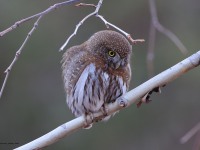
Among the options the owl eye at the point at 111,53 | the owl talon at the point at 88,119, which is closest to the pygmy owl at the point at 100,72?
the owl eye at the point at 111,53

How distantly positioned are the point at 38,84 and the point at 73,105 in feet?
16.2

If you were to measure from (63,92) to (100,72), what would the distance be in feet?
15.3

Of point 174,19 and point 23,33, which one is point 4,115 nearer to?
point 23,33

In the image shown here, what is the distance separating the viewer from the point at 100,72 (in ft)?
13.8

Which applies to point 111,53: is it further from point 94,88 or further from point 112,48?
point 94,88

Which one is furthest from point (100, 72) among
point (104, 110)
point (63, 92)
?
point (63, 92)

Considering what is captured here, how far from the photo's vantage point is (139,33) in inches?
362

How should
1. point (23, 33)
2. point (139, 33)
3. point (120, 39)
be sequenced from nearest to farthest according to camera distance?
point (120, 39)
point (23, 33)
point (139, 33)

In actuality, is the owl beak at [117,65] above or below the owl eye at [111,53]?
below

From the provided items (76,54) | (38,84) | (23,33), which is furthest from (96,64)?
(38,84)

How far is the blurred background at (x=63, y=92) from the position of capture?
8.78 m

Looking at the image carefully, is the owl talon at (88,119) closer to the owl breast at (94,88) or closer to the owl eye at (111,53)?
the owl breast at (94,88)

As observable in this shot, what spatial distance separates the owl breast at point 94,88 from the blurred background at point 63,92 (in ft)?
14.0

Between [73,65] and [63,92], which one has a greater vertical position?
[63,92]
